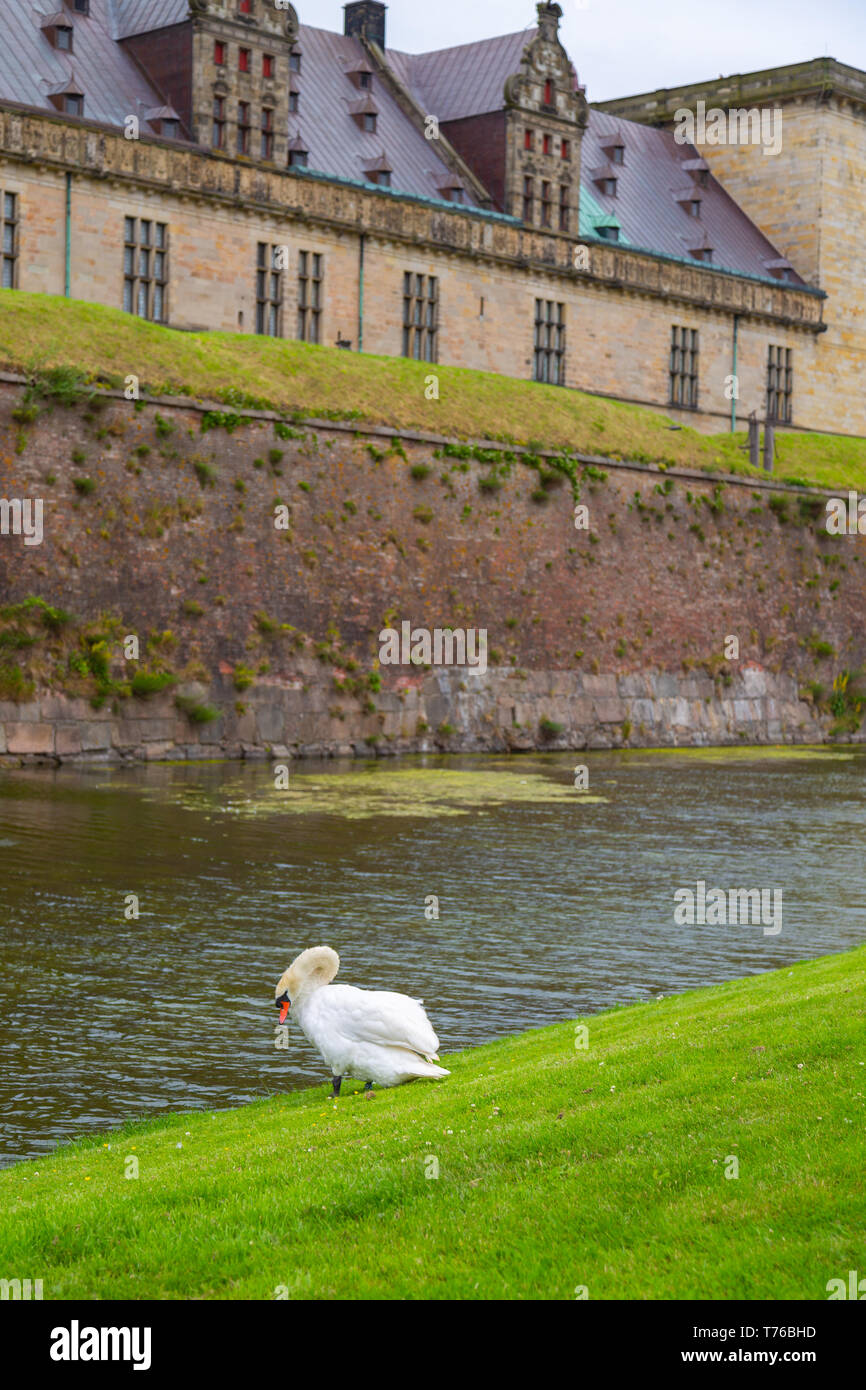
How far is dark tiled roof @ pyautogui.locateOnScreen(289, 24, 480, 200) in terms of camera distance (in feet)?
177

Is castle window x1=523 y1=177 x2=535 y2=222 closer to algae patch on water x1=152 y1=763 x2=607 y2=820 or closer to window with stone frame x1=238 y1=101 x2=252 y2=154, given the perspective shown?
window with stone frame x1=238 y1=101 x2=252 y2=154

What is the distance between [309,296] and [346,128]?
7366mm

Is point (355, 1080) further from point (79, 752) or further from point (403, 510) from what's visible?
point (403, 510)

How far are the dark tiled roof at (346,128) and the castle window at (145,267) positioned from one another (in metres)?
6.93

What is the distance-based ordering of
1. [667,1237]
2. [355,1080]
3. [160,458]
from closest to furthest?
[667,1237] < [355,1080] < [160,458]

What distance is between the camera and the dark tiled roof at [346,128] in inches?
2122

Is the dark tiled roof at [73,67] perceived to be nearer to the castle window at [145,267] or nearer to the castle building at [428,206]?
the castle building at [428,206]

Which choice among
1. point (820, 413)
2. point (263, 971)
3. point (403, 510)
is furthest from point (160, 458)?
point (820, 413)

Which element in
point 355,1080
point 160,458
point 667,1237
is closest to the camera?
point 667,1237

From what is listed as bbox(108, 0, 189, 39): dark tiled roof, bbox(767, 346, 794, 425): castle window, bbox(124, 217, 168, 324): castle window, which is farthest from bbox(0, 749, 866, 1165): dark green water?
bbox(767, 346, 794, 425): castle window

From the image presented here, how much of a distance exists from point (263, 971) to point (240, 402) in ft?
82.3

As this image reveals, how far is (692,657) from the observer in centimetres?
4831

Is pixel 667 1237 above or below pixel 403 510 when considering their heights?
below

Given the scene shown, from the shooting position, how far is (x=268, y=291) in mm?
50938
